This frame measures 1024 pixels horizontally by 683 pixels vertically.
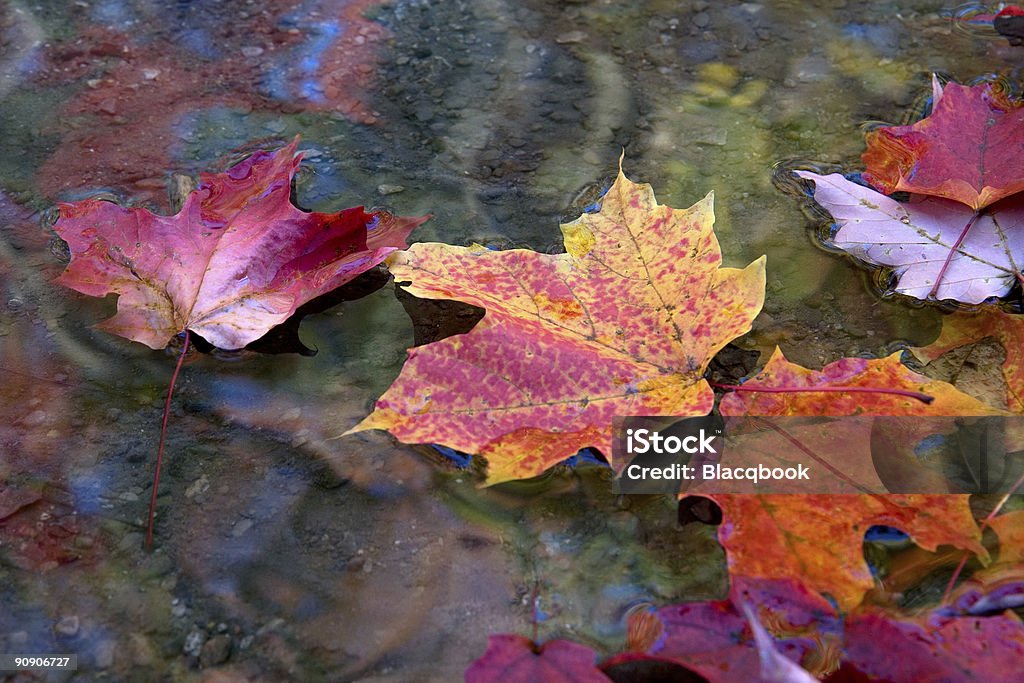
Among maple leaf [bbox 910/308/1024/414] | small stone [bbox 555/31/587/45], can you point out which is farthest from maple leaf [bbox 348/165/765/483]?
small stone [bbox 555/31/587/45]

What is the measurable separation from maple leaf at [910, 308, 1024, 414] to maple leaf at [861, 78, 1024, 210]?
17 centimetres

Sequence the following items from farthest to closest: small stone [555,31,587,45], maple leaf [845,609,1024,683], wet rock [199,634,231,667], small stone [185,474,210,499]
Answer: small stone [555,31,587,45]
small stone [185,474,210,499]
wet rock [199,634,231,667]
maple leaf [845,609,1024,683]

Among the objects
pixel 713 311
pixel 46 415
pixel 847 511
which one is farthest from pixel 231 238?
pixel 847 511

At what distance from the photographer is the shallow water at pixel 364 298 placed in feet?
2.92

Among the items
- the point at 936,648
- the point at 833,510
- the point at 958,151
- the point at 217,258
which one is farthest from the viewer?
the point at 958,151

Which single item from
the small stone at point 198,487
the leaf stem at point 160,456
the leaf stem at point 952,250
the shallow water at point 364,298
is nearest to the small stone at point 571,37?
the shallow water at point 364,298

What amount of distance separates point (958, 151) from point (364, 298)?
88cm

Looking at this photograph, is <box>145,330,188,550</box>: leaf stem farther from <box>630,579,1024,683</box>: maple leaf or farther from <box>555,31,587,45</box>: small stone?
<box>555,31,587,45</box>: small stone

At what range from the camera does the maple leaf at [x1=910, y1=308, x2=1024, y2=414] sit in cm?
101

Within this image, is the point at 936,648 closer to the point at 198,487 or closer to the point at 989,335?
the point at 989,335

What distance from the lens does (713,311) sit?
3.22 ft

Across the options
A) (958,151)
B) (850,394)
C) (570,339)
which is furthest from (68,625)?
(958,151)

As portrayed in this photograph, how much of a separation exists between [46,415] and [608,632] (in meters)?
0.73

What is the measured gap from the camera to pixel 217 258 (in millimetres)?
1088
